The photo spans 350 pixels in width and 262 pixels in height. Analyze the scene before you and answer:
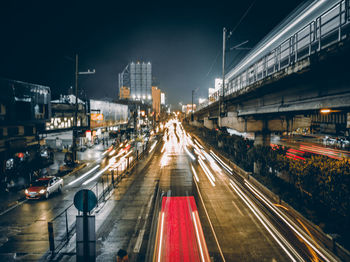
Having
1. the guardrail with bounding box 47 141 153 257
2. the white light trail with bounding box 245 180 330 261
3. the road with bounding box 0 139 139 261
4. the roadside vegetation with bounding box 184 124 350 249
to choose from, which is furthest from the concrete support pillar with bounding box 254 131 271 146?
the road with bounding box 0 139 139 261

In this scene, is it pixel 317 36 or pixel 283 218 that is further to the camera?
pixel 317 36

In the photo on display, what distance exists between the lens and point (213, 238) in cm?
799

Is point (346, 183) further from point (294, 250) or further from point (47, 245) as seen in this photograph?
point (47, 245)

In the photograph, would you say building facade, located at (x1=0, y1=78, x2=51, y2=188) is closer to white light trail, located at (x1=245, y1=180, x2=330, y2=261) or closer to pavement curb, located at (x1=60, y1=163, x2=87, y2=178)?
pavement curb, located at (x1=60, y1=163, x2=87, y2=178)

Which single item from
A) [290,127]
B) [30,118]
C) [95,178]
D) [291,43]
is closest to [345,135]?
[290,127]

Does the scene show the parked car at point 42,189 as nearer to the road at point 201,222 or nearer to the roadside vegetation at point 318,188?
the road at point 201,222

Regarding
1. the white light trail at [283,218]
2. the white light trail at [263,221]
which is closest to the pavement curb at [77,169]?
the white light trail at [263,221]

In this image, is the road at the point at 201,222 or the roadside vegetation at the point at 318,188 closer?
the road at the point at 201,222

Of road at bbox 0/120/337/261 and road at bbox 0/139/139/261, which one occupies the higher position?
road at bbox 0/120/337/261

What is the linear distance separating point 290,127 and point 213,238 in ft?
48.2

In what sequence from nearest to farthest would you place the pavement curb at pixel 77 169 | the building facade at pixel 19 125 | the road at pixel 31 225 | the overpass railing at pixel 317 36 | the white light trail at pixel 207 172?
1. the overpass railing at pixel 317 36
2. the road at pixel 31 225
3. the white light trail at pixel 207 172
4. the building facade at pixel 19 125
5. the pavement curb at pixel 77 169

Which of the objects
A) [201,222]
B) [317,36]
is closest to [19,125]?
[201,222]

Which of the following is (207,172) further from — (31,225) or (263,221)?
(31,225)

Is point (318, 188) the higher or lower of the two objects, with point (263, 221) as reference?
higher
